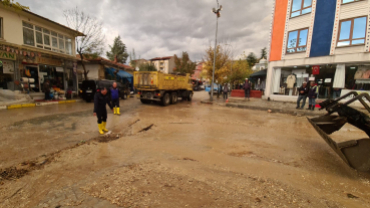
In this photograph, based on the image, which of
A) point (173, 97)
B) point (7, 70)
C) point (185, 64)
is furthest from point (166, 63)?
point (7, 70)

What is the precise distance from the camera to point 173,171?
110 inches

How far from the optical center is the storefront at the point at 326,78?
10859mm

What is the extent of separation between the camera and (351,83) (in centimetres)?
1121

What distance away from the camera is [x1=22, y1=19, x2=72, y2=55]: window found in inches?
439

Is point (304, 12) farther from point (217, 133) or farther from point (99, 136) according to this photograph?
point (99, 136)

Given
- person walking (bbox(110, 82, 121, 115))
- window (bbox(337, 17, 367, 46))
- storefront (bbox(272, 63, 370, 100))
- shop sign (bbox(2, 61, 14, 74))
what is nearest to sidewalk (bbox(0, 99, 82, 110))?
shop sign (bbox(2, 61, 14, 74))

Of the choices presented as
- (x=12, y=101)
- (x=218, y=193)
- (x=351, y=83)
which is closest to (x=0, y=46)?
(x=12, y=101)

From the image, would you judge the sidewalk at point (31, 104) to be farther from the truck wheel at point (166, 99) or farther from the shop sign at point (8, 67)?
the truck wheel at point (166, 99)

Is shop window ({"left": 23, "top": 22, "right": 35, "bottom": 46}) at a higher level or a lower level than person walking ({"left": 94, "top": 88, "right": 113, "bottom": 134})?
higher

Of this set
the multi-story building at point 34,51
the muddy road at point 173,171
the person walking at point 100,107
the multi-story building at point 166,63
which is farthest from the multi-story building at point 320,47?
the multi-story building at point 166,63

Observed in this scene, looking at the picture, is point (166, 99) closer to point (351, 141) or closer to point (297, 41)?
point (351, 141)

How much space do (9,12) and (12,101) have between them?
220 inches

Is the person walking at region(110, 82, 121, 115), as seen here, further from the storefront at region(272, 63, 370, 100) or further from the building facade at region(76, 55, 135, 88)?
the storefront at region(272, 63, 370, 100)

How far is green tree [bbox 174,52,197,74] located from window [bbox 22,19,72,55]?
1241 inches
